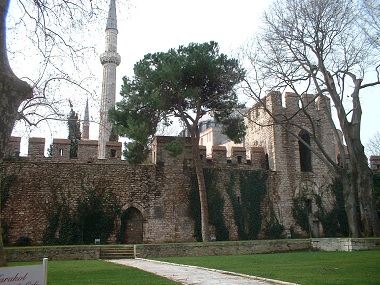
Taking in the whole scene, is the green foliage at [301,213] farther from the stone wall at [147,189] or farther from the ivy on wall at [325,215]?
the stone wall at [147,189]

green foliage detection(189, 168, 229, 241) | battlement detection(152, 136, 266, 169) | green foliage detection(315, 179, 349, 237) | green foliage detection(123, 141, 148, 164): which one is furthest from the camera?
green foliage detection(315, 179, 349, 237)

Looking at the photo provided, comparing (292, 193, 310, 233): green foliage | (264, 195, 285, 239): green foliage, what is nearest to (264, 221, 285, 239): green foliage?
(264, 195, 285, 239): green foliage

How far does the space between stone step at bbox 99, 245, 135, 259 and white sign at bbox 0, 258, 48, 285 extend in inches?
443

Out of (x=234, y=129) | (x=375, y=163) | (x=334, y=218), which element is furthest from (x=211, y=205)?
(x=375, y=163)

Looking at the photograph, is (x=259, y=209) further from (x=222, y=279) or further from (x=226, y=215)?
(x=222, y=279)

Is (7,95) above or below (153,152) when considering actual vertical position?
below

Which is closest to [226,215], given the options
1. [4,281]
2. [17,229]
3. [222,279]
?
[17,229]

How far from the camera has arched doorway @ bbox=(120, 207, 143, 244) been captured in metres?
18.8

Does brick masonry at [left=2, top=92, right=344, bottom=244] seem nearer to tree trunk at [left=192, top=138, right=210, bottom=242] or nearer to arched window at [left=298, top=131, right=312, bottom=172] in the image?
arched window at [left=298, top=131, right=312, bottom=172]

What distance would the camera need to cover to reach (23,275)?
3.73m

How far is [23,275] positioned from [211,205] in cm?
1667

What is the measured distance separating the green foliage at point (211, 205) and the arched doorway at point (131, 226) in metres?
2.64

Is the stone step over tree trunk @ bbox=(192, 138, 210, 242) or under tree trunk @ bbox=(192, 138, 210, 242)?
under

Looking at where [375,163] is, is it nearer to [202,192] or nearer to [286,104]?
[286,104]
